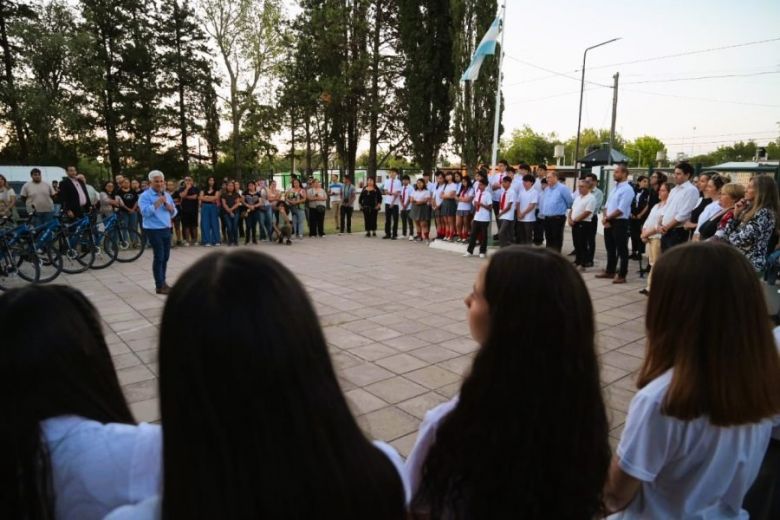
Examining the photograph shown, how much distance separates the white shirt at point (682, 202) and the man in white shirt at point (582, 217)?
1677 mm

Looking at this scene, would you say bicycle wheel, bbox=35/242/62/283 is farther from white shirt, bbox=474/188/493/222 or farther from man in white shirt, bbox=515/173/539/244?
man in white shirt, bbox=515/173/539/244

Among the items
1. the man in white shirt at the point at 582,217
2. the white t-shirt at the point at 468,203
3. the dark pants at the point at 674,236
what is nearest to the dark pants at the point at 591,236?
the man in white shirt at the point at 582,217

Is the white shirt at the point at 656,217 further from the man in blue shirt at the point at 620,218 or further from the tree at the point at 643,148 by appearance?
the tree at the point at 643,148

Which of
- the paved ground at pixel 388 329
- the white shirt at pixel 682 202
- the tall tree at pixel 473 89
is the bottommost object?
the paved ground at pixel 388 329

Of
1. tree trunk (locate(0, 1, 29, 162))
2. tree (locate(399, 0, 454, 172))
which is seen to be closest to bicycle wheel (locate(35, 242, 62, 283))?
tree trunk (locate(0, 1, 29, 162))

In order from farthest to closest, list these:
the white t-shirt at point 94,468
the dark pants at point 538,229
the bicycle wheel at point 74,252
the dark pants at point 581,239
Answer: the dark pants at point 538,229 < the dark pants at point 581,239 < the bicycle wheel at point 74,252 < the white t-shirt at point 94,468

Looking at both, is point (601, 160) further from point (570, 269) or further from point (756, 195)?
point (570, 269)

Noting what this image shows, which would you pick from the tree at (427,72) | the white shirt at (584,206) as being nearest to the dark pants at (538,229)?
the white shirt at (584,206)

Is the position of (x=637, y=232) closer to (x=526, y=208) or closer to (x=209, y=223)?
(x=526, y=208)

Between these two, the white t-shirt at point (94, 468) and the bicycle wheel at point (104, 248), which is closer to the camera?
the white t-shirt at point (94, 468)

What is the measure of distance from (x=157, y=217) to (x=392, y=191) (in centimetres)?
791

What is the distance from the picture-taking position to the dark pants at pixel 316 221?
1399 cm

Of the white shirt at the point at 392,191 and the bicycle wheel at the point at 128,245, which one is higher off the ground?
the white shirt at the point at 392,191

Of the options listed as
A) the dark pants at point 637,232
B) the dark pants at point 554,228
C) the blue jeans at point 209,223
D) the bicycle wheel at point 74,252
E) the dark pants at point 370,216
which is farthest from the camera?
the dark pants at point 370,216
